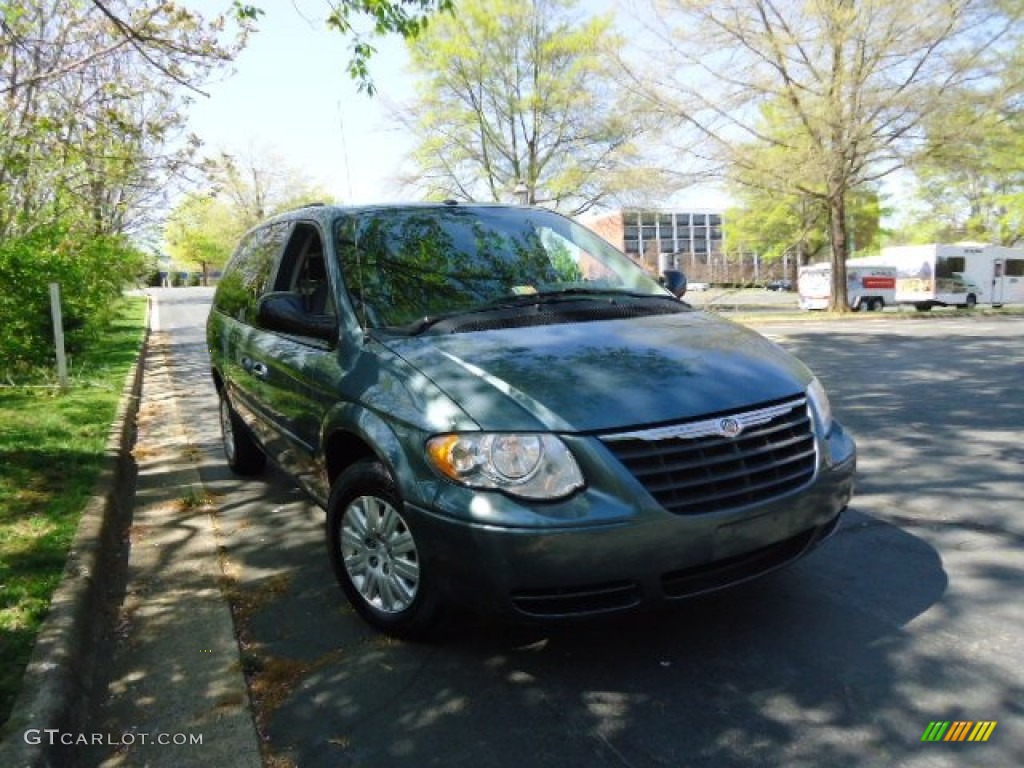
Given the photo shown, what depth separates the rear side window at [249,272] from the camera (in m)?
4.75

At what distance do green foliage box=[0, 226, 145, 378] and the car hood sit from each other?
8.42 metres

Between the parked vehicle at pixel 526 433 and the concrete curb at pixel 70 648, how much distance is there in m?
1.03

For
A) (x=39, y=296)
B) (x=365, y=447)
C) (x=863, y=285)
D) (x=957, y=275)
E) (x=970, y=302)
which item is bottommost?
(x=970, y=302)

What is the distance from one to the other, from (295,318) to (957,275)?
118 ft

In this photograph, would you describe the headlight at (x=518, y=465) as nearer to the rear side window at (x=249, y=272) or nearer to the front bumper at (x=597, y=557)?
the front bumper at (x=597, y=557)

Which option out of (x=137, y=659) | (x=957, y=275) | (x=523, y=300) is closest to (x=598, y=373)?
(x=523, y=300)

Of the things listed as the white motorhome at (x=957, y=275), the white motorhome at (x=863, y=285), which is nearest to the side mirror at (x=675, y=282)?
the white motorhome at (x=863, y=285)

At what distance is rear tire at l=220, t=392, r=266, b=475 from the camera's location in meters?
5.59

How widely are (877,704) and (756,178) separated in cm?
2344

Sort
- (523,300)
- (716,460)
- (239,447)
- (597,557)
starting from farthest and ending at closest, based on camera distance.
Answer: (239,447)
(523,300)
(716,460)
(597,557)

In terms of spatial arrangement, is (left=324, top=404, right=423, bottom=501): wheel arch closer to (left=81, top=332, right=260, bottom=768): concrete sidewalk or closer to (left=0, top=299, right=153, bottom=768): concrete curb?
(left=81, top=332, right=260, bottom=768): concrete sidewalk

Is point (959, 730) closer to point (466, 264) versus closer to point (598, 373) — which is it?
point (598, 373)

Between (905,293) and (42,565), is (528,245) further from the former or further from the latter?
(905,293)

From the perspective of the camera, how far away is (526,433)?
8.34ft
